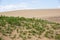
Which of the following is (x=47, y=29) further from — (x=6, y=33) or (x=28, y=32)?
(x=6, y=33)

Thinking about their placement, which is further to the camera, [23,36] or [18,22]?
[18,22]

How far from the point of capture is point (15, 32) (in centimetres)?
862

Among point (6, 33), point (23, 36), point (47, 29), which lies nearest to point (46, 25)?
point (47, 29)

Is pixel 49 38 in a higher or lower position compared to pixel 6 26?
lower

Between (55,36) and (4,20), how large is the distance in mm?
2758

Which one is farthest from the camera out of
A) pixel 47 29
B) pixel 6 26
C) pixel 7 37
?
pixel 47 29

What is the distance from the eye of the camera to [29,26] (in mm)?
9266

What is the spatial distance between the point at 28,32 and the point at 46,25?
1.45 m

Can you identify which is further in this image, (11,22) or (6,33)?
(11,22)

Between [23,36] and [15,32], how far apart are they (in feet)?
1.47

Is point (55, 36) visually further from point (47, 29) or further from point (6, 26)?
point (6, 26)

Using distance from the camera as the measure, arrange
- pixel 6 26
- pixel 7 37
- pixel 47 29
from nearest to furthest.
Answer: pixel 7 37 → pixel 6 26 → pixel 47 29

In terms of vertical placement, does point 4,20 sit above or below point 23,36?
above

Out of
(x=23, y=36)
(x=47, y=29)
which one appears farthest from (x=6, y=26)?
(x=47, y=29)
